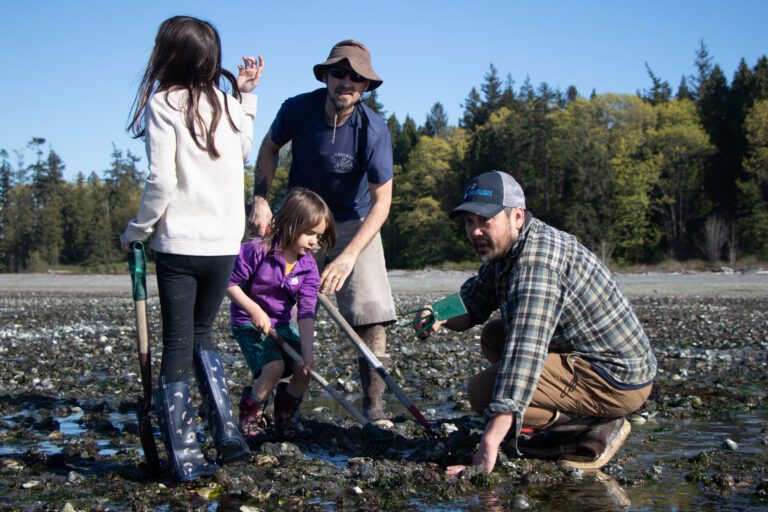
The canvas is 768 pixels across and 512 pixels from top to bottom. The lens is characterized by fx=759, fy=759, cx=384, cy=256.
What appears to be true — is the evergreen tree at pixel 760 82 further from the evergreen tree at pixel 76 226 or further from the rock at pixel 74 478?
the evergreen tree at pixel 76 226

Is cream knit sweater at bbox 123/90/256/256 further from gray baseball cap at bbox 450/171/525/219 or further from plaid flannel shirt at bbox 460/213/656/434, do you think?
plaid flannel shirt at bbox 460/213/656/434

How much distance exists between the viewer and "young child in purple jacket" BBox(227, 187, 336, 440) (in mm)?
5574

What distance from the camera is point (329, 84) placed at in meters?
5.89

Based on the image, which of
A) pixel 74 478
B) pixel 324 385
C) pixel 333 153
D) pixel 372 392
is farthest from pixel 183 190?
pixel 372 392

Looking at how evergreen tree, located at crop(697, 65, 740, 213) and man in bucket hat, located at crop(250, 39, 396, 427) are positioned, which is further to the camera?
evergreen tree, located at crop(697, 65, 740, 213)

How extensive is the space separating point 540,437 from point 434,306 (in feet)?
3.68

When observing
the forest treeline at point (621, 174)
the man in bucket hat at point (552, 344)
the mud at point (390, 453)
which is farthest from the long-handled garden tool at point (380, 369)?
the forest treeline at point (621, 174)

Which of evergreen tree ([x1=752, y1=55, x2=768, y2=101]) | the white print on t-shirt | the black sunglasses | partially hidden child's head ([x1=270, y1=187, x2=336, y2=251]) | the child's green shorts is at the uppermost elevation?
evergreen tree ([x1=752, y1=55, x2=768, y2=101])

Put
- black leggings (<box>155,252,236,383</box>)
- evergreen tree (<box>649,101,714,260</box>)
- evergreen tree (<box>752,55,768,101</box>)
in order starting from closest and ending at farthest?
1. black leggings (<box>155,252,236,383</box>)
2. evergreen tree (<box>752,55,768,101</box>)
3. evergreen tree (<box>649,101,714,260</box>)

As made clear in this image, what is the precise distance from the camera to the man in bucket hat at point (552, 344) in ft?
14.2

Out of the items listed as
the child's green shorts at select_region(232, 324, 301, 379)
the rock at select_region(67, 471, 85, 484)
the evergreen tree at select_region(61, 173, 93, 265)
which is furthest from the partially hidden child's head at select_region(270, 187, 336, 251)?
the evergreen tree at select_region(61, 173, 93, 265)

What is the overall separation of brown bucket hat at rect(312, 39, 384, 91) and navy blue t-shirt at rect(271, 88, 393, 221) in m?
0.32

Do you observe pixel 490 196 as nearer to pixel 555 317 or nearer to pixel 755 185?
pixel 555 317

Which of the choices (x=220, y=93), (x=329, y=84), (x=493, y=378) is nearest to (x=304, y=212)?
(x=329, y=84)
